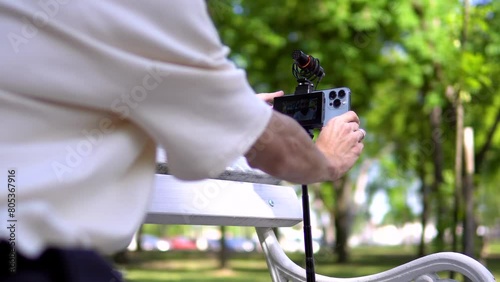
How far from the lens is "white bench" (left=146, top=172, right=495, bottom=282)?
1.88m

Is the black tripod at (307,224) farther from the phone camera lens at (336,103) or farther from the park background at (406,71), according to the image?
the park background at (406,71)

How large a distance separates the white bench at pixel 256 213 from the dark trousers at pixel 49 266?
823 millimetres

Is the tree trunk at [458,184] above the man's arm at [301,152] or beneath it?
above

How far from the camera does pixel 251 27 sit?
13.6 meters

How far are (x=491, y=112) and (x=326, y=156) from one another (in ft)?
55.4

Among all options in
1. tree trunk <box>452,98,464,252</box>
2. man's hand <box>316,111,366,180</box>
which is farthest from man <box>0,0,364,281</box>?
tree trunk <box>452,98,464,252</box>

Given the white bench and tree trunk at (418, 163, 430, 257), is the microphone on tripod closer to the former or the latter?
the white bench

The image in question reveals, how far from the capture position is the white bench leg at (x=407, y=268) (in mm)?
1875

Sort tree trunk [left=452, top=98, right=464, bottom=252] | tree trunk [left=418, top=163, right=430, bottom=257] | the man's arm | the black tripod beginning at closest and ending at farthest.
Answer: the man's arm < the black tripod < tree trunk [left=452, top=98, right=464, bottom=252] < tree trunk [left=418, top=163, right=430, bottom=257]

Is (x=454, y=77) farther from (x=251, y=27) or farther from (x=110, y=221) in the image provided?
(x=110, y=221)

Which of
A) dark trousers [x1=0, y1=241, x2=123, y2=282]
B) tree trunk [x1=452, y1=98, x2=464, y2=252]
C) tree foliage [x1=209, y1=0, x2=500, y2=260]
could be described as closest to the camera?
dark trousers [x1=0, y1=241, x2=123, y2=282]

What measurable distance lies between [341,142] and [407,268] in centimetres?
70

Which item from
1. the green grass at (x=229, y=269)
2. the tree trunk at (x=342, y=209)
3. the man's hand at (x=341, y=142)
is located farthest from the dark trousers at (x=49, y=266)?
the tree trunk at (x=342, y=209)

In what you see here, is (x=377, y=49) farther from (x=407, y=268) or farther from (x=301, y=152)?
(x=301, y=152)
